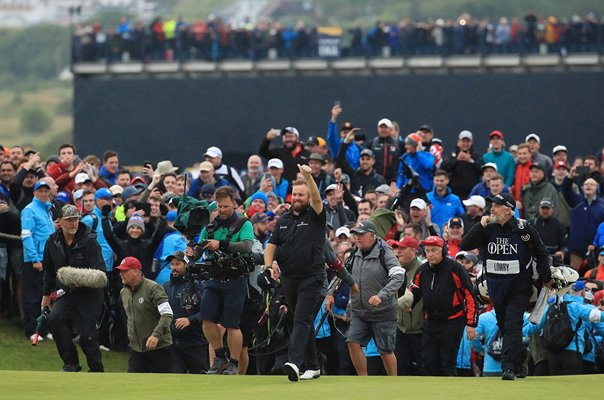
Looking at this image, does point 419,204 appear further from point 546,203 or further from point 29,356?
point 29,356

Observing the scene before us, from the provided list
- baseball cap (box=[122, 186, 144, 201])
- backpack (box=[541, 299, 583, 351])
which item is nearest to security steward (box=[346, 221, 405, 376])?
backpack (box=[541, 299, 583, 351])

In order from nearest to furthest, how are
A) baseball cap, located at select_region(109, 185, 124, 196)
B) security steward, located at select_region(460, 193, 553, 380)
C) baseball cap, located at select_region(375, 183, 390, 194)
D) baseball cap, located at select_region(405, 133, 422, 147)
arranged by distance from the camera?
security steward, located at select_region(460, 193, 553, 380), baseball cap, located at select_region(109, 185, 124, 196), baseball cap, located at select_region(375, 183, 390, 194), baseball cap, located at select_region(405, 133, 422, 147)

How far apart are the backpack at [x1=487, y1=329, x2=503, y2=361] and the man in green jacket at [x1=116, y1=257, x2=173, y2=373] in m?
3.55

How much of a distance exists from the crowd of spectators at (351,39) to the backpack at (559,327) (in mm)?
23480

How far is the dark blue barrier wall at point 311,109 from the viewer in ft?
134

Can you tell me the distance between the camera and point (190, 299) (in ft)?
51.8

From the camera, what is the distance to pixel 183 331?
17266 millimetres

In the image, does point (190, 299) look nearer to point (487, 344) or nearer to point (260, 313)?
point (260, 313)

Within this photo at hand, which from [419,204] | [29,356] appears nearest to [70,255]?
[29,356]

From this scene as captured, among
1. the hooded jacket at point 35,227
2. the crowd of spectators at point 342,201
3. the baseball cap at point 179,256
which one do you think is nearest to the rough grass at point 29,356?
the crowd of spectators at point 342,201

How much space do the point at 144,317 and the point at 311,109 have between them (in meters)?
28.1

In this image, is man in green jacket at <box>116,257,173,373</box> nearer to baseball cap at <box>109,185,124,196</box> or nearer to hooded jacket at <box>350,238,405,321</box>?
hooded jacket at <box>350,238,405,321</box>

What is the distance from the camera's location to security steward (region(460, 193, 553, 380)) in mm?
14422

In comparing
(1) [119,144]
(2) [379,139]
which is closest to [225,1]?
(1) [119,144]
